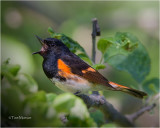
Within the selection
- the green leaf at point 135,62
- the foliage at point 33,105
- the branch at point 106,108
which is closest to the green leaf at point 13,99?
the foliage at point 33,105

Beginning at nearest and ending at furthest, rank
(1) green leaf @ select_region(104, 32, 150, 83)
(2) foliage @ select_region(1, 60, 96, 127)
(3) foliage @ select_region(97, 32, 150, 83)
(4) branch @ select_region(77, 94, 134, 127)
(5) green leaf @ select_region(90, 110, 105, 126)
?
(2) foliage @ select_region(1, 60, 96, 127) < (4) branch @ select_region(77, 94, 134, 127) < (3) foliage @ select_region(97, 32, 150, 83) < (5) green leaf @ select_region(90, 110, 105, 126) < (1) green leaf @ select_region(104, 32, 150, 83)

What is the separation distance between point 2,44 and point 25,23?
125 centimetres

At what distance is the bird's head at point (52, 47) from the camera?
2.24 m

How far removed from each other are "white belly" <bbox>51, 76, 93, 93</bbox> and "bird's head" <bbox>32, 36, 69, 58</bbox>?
28cm

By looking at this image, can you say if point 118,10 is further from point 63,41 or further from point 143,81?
point 63,41

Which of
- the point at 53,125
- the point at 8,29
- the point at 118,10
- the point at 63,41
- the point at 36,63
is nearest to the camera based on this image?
the point at 53,125

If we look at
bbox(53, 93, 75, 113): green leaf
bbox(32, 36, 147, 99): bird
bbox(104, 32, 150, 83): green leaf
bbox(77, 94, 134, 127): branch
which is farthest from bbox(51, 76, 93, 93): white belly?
bbox(53, 93, 75, 113): green leaf

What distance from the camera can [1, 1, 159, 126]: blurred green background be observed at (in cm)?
344

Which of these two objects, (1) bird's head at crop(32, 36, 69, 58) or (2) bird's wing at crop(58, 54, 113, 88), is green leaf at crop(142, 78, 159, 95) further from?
(1) bird's head at crop(32, 36, 69, 58)

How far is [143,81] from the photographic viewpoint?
259 centimetres

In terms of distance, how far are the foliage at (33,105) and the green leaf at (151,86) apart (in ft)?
5.09

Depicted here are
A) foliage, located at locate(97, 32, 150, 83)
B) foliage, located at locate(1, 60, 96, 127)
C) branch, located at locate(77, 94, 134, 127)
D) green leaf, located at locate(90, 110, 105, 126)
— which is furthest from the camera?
green leaf, located at locate(90, 110, 105, 126)

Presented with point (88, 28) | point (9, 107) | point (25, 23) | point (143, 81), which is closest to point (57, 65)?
point (143, 81)

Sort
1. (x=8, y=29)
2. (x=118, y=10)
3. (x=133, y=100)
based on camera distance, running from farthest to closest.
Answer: (x=118, y=10), (x=133, y=100), (x=8, y=29)
